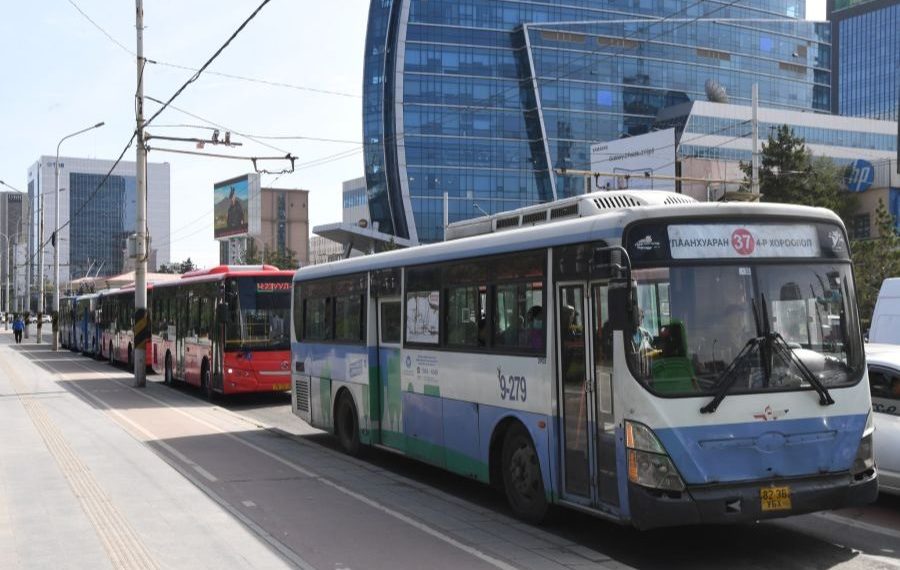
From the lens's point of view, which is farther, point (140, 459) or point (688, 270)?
point (140, 459)

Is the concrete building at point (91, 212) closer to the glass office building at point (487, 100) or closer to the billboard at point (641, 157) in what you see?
the glass office building at point (487, 100)

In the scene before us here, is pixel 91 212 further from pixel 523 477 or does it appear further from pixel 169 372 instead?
pixel 523 477

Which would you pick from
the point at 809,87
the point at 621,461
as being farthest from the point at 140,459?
the point at 809,87

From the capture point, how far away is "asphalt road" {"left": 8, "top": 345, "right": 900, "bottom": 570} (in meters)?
7.54

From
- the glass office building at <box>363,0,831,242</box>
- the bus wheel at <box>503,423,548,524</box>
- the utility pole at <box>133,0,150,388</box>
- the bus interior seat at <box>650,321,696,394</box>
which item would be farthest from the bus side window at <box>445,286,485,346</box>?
the glass office building at <box>363,0,831,242</box>

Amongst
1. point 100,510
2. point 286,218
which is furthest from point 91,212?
point 100,510

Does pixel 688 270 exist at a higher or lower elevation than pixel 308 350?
higher

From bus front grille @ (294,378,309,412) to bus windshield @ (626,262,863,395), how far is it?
8.83 m

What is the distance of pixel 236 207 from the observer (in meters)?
111

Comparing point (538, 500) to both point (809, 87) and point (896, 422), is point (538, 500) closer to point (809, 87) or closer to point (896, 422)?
point (896, 422)

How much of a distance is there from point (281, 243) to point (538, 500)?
148 m

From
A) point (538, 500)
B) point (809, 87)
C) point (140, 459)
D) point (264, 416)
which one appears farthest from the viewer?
point (809, 87)

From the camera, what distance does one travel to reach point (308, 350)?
49.2 ft

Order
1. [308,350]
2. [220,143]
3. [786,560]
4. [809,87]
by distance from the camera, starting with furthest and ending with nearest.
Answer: [809,87] < [220,143] < [308,350] < [786,560]
